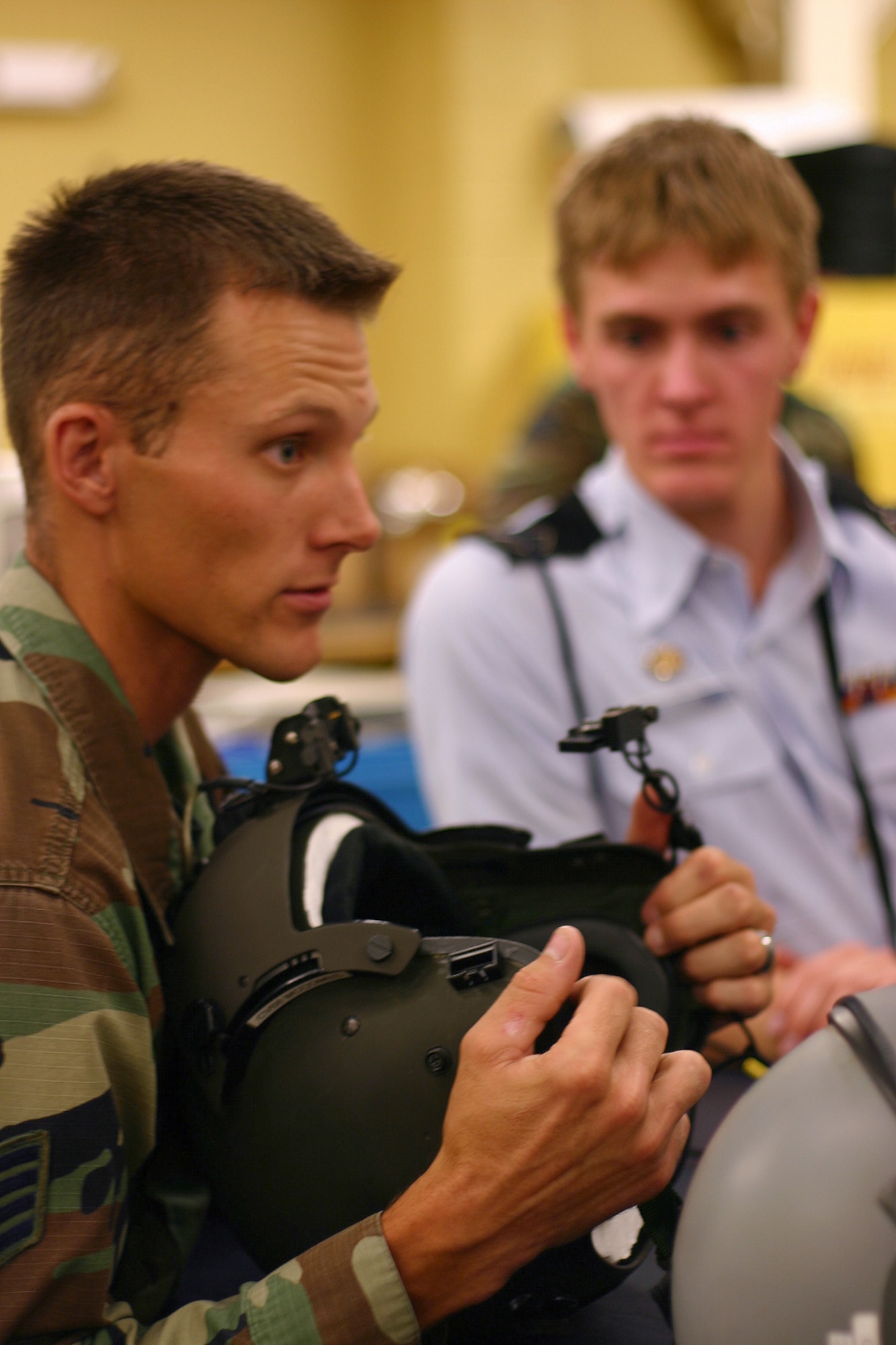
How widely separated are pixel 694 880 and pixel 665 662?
0.44 meters

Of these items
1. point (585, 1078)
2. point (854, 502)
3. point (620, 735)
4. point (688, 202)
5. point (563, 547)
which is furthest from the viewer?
point (854, 502)

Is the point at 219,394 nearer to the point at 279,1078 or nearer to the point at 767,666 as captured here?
the point at 279,1078

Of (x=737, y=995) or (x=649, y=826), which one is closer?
(x=737, y=995)

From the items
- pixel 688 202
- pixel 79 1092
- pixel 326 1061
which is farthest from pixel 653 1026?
pixel 688 202

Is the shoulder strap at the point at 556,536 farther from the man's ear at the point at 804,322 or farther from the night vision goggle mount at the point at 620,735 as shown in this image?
the night vision goggle mount at the point at 620,735

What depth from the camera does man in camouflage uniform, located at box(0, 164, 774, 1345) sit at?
Result: 1.95 ft

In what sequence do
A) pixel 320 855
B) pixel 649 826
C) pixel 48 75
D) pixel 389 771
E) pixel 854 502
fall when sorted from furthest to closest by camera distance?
1. pixel 48 75
2. pixel 389 771
3. pixel 854 502
4. pixel 649 826
5. pixel 320 855

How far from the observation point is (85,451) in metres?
0.78

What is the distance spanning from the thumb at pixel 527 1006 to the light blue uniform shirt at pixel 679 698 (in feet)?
1.83

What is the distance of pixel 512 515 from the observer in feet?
5.72

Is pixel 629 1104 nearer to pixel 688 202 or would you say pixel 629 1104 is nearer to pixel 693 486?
pixel 693 486

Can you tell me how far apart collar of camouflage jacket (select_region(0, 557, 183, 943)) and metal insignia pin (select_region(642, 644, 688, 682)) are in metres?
0.61

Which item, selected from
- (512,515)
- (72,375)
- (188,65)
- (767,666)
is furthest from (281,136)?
(72,375)

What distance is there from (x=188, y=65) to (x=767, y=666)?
3.29 meters
